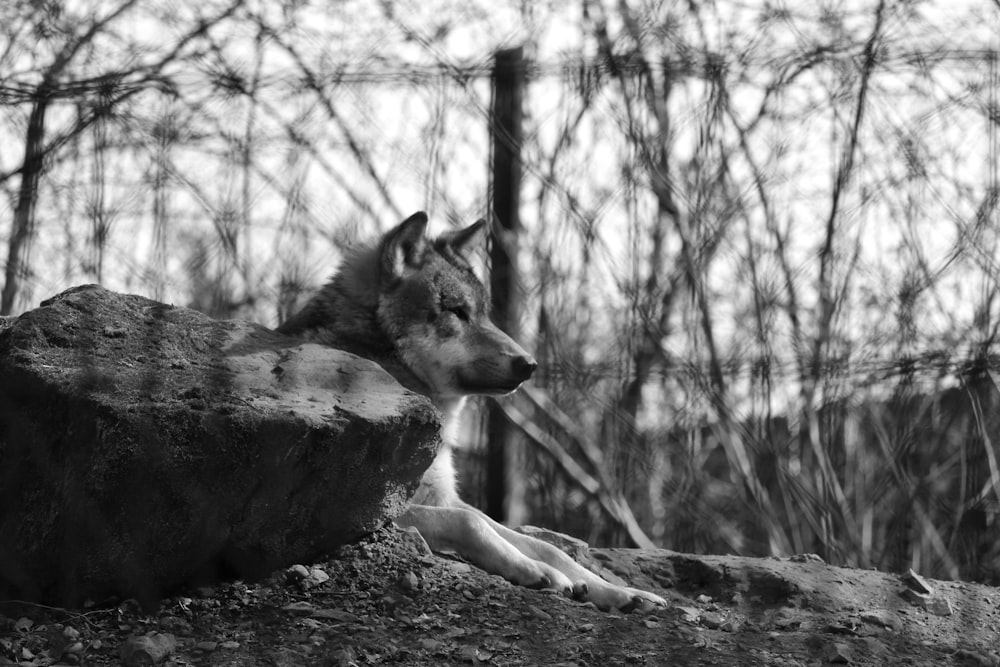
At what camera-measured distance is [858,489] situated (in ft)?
25.1

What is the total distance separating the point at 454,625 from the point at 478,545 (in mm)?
628

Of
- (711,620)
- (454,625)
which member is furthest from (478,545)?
(711,620)

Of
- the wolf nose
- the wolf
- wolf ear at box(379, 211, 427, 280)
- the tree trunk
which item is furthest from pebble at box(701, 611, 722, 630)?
the tree trunk

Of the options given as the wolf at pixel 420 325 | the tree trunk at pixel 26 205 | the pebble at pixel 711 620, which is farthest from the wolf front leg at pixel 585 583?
the tree trunk at pixel 26 205

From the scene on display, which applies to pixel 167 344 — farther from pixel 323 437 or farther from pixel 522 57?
pixel 522 57

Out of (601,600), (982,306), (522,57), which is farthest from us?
(522,57)

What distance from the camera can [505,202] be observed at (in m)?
6.24

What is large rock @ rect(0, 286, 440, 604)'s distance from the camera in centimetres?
279

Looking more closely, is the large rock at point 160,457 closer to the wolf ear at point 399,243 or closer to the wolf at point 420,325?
the wolf at point 420,325

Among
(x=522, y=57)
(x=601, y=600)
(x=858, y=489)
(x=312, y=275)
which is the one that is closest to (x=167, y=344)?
(x=601, y=600)

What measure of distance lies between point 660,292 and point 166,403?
4.10m

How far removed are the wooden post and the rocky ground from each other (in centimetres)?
254

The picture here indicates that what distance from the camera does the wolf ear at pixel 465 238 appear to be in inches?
199

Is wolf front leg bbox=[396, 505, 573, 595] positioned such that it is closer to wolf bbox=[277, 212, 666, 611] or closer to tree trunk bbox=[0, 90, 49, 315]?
wolf bbox=[277, 212, 666, 611]
